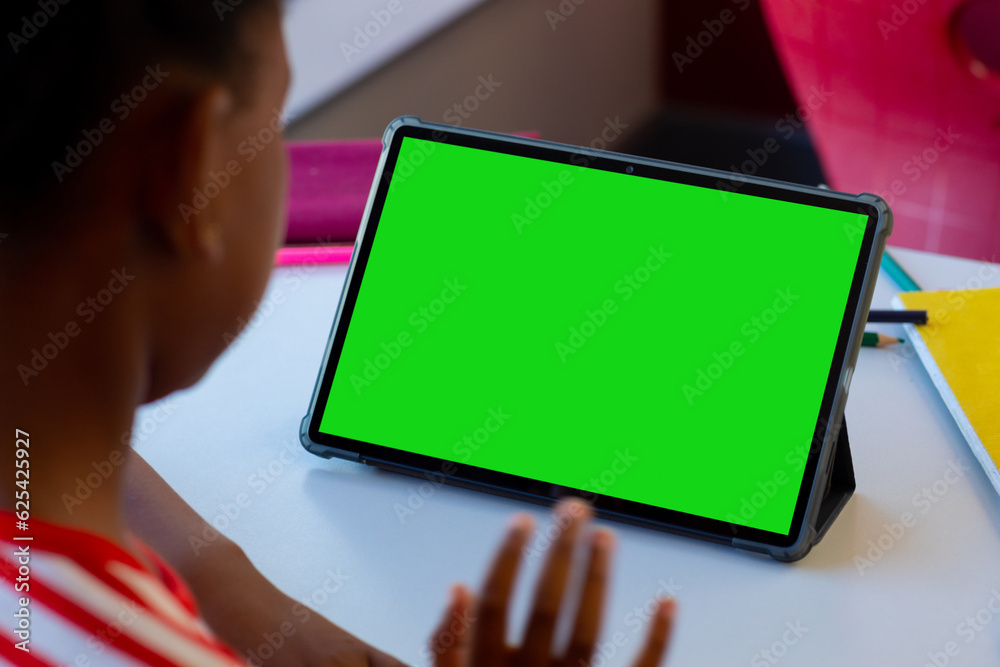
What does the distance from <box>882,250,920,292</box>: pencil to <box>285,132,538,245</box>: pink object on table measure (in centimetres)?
37

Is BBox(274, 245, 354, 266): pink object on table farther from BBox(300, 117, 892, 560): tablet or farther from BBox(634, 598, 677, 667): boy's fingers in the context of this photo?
BBox(634, 598, 677, 667): boy's fingers

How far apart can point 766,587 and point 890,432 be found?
0.69 feet

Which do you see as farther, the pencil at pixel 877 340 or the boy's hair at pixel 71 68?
the pencil at pixel 877 340

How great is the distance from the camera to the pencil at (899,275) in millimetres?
961

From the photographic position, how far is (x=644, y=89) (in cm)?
280

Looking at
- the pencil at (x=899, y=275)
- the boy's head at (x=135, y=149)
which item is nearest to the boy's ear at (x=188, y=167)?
the boy's head at (x=135, y=149)

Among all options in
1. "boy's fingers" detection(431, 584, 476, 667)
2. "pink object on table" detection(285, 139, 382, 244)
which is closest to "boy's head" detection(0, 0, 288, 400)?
"boy's fingers" detection(431, 584, 476, 667)

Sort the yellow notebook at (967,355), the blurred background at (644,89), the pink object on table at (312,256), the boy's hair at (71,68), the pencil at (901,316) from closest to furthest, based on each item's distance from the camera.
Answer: the boy's hair at (71,68) → the yellow notebook at (967,355) → the pencil at (901,316) → the pink object on table at (312,256) → the blurred background at (644,89)

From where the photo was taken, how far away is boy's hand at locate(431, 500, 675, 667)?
0.44 metres

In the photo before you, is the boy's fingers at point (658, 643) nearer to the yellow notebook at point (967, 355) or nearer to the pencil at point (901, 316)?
the yellow notebook at point (967, 355)

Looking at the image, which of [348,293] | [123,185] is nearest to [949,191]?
[348,293]

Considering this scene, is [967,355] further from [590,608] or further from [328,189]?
[328,189]

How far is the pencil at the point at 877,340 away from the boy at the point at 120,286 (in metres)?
0.50

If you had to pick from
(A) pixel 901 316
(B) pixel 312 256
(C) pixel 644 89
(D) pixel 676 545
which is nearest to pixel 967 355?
(A) pixel 901 316
